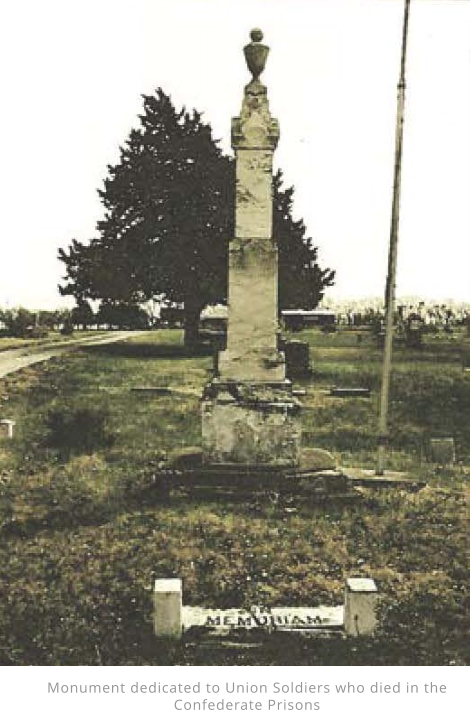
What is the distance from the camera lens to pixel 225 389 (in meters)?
10.2

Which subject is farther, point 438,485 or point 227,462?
point 438,485

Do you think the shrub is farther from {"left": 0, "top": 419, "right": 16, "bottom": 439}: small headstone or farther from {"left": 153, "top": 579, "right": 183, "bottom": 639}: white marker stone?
{"left": 153, "top": 579, "right": 183, "bottom": 639}: white marker stone

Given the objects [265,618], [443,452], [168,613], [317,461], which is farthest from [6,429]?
[265,618]

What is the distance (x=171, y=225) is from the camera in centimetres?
3516

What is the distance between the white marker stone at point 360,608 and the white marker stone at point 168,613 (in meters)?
1.31

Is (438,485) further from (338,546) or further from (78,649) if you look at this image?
(78,649)

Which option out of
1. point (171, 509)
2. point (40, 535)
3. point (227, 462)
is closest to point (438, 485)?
point (227, 462)

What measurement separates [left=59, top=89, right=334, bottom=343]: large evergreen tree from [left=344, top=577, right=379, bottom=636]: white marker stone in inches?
1106

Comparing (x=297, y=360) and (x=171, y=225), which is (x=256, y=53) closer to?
(x=297, y=360)

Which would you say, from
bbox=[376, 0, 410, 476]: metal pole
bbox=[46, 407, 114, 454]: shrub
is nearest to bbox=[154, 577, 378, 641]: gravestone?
bbox=[376, 0, 410, 476]: metal pole

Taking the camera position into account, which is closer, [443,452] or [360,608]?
[360,608]

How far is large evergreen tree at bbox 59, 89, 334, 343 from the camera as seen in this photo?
34.7 m

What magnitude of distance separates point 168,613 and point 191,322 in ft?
102
